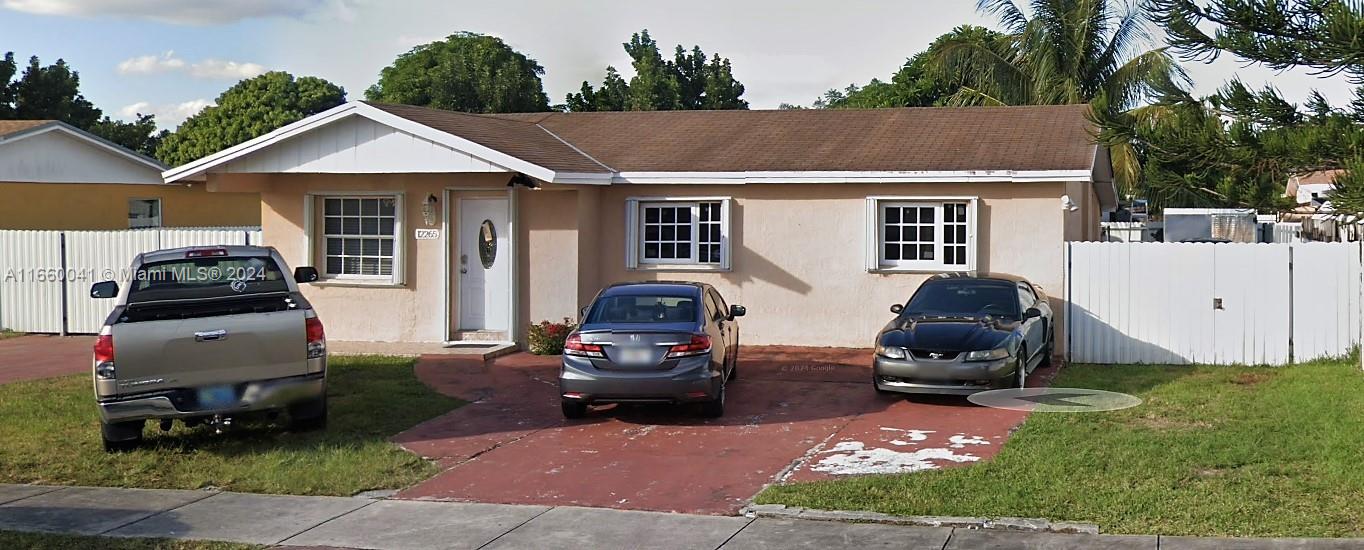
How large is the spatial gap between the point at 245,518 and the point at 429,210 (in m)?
9.51

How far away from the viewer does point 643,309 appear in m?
12.9

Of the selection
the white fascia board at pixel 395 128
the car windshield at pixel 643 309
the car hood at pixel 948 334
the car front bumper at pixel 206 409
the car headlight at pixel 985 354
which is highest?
the white fascia board at pixel 395 128

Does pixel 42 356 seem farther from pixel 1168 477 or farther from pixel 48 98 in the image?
pixel 48 98

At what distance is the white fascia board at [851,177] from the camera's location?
16516 millimetres

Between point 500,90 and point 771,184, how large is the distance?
34652 mm

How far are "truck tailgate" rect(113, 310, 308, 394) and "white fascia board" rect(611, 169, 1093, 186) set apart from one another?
7.82 metres

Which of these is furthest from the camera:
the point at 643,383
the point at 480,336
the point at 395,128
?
the point at 480,336

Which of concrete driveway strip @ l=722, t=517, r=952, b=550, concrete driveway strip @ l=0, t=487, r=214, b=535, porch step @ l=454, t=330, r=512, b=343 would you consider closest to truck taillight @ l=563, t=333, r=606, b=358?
concrete driveway strip @ l=0, t=487, r=214, b=535

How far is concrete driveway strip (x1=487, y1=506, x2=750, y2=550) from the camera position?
8.17m

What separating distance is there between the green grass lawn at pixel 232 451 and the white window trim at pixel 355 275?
4516mm

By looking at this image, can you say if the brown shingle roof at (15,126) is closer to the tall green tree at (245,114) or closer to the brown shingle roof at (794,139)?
the brown shingle roof at (794,139)

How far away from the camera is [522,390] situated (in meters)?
14.5

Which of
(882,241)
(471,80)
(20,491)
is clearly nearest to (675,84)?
(471,80)

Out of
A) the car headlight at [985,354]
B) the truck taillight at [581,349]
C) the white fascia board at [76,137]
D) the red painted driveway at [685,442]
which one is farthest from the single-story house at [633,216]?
the white fascia board at [76,137]
